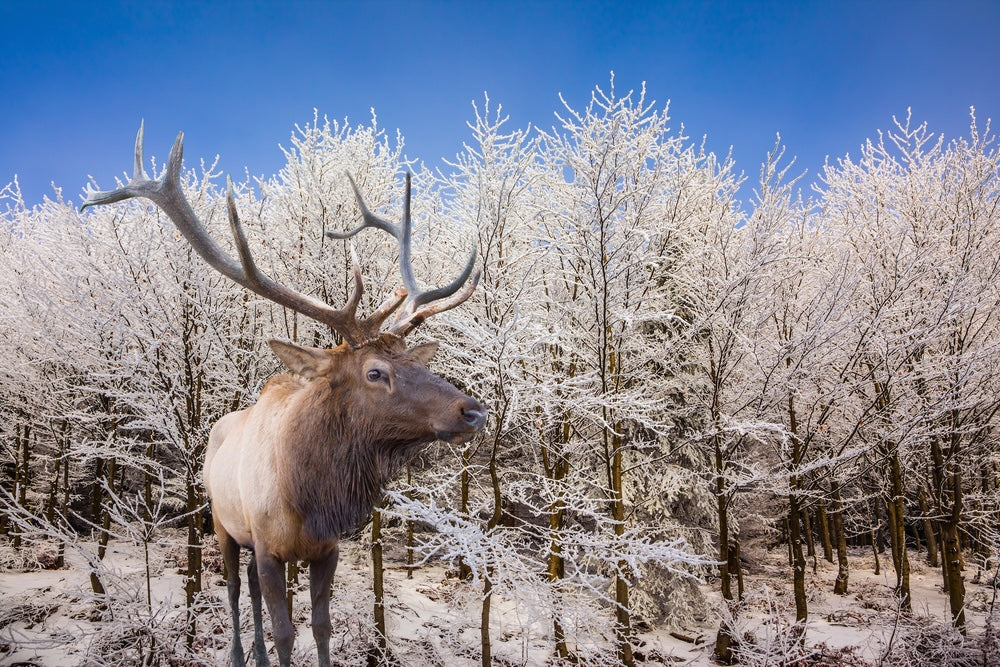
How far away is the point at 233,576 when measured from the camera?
279cm

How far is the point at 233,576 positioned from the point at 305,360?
1.39 metres

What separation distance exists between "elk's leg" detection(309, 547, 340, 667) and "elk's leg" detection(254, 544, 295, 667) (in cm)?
12

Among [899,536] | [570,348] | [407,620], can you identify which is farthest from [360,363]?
[899,536]

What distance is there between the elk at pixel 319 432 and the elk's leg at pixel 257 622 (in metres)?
0.01

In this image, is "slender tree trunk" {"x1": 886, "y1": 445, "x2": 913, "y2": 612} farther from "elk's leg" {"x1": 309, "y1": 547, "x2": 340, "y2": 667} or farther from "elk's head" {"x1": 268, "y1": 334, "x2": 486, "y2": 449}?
"elk's leg" {"x1": 309, "y1": 547, "x2": 340, "y2": 667}

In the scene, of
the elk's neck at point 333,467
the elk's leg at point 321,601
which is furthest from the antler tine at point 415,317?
the elk's leg at point 321,601

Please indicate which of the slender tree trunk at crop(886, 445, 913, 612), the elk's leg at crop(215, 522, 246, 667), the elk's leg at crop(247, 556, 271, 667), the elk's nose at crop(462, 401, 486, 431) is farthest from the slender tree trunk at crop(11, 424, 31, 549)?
the slender tree trunk at crop(886, 445, 913, 612)

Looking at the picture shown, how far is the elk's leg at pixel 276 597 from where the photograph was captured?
7.35ft

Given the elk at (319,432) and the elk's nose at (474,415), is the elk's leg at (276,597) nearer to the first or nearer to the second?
the elk at (319,432)

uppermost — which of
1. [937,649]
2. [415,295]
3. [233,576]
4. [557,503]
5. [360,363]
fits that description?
[415,295]

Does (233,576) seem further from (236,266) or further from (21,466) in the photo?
(21,466)

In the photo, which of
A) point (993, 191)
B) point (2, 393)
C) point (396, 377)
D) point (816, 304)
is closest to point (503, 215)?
point (816, 304)

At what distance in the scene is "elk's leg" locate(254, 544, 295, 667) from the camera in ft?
7.35

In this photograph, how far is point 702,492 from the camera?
10695 millimetres
